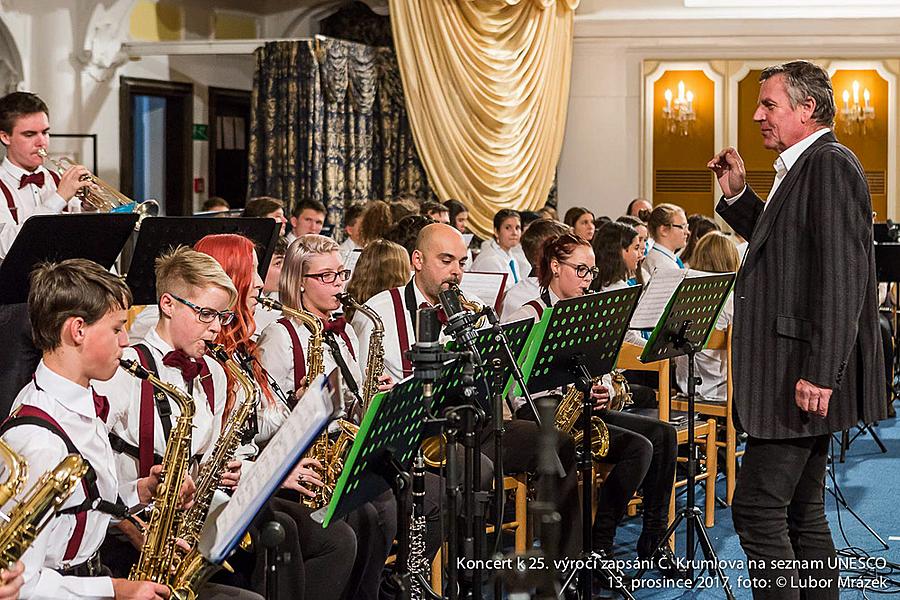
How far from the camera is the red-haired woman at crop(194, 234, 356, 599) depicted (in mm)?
3344

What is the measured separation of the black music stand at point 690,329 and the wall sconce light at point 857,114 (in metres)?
8.12

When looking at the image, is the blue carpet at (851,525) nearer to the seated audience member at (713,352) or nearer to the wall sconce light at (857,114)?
the seated audience member at (713,352)

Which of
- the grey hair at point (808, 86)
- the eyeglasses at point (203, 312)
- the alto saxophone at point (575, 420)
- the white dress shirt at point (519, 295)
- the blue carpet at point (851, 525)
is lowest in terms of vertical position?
the blue carpet at point (851, 525)

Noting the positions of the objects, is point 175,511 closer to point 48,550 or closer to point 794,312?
point 48,550

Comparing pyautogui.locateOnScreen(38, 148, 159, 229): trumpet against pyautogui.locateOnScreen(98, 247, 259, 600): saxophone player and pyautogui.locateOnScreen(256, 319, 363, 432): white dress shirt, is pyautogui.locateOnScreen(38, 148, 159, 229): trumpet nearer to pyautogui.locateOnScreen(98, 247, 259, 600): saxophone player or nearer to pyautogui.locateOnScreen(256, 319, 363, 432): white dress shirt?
pyautogui.locateOnScreen(256, 319, 363, 432): white dress shirt

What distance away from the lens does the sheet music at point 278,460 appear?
2.16 metres

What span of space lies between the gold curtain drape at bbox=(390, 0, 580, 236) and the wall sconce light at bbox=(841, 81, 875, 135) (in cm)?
292

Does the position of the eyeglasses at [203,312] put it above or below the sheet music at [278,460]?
above

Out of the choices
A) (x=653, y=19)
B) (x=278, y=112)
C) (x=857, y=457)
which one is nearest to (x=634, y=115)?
(x=653, y=19)

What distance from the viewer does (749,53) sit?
39.0ft

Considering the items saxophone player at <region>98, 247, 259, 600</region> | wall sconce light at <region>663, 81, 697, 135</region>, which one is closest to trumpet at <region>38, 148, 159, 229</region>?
saxophone player at <region>98, 247, 259, 600</region>

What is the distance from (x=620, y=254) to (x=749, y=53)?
6700mm

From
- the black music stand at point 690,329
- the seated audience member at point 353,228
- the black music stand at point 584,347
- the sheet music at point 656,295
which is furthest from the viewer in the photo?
the seated audience member at point 353,228

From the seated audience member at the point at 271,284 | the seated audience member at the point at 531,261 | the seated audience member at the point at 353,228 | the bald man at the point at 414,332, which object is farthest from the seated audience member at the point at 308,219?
the bald man at the point at 414,332
